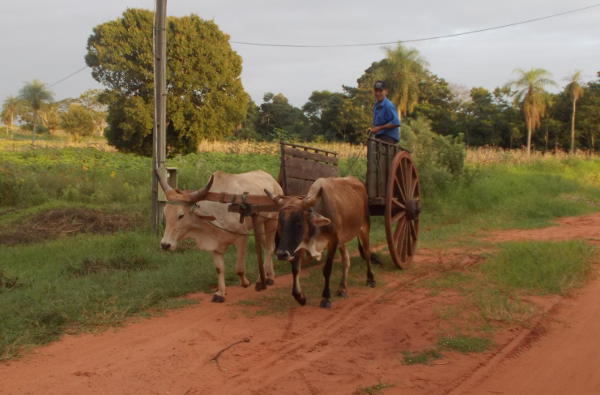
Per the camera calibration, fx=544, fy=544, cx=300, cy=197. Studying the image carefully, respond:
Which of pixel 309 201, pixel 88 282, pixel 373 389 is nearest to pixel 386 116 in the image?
pixel 309 201

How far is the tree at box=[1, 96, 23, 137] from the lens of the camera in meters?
42.8

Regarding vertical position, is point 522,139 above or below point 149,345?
above

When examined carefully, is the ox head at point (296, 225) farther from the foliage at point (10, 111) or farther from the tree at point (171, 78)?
the foliage at point (10, 111)

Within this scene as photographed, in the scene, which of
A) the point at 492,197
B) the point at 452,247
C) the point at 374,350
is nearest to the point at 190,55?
the point at 492,197

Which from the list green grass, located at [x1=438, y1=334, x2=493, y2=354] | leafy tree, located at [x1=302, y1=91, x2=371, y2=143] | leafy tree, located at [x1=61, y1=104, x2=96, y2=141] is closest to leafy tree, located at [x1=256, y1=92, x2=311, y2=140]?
leafy tree, located at [x1=302, y1=91, x2=371, y2=143]

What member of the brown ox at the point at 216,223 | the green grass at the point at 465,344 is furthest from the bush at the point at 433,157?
the green grass at the point at 465,344

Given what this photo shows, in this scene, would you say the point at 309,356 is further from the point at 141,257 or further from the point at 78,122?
the point at 78,122

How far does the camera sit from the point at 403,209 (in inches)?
326

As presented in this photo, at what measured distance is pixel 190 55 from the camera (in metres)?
24.3

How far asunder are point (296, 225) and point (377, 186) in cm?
235

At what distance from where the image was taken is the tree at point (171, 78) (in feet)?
77.0

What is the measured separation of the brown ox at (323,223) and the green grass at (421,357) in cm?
148

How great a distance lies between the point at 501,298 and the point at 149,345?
3.92 m

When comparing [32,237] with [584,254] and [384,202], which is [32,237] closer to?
[384,202]
